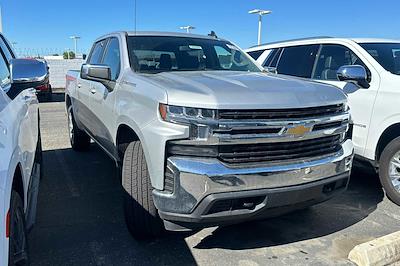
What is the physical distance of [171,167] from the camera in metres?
2.76

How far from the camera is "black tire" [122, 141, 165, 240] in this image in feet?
10.3

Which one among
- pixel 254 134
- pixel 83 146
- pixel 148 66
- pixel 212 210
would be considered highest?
pixel 148 66

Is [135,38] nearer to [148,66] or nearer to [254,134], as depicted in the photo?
[148,66]

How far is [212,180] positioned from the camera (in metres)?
2.70

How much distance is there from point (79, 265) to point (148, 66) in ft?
6.47

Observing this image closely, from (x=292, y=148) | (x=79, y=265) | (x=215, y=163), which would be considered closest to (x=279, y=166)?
(x=292, y=148)

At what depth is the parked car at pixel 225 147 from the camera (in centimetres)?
274

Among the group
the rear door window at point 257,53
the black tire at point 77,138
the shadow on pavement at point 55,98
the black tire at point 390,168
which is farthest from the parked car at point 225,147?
the shadow on pavement at point 55,98

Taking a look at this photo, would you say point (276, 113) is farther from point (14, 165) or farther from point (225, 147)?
point (14, 165)

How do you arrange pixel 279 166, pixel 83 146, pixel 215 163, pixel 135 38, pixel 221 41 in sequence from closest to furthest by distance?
1. pixel 215 163
2. pixel 279 166
3. pixel 135 38
4. pixel 221 41
5. pixel 83 146

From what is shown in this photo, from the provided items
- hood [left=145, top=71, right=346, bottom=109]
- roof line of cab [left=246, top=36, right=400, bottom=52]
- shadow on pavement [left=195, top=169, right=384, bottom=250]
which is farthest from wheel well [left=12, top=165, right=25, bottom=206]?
roof line of cab [left=246, top=36, right=400, bottom=52]

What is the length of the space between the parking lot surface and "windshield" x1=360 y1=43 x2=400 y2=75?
153 cm

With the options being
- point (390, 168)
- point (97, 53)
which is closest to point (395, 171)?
point (390, 168)

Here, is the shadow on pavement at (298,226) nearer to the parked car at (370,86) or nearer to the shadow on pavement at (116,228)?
the shadow on pavement at (116,228)
